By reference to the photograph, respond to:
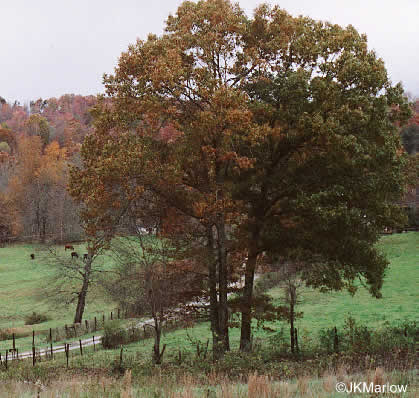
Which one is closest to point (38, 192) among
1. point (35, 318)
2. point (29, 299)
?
point (29, 299)

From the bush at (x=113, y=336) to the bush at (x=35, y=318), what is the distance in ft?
52.4

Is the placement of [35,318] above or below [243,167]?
below

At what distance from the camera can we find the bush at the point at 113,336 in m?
29.3

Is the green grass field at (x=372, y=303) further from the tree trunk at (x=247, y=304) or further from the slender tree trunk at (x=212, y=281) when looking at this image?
the slender tree trunk at (x=212, y=281)

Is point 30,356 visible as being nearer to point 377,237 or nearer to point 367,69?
point 377,237

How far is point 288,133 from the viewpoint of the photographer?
60.6 feet

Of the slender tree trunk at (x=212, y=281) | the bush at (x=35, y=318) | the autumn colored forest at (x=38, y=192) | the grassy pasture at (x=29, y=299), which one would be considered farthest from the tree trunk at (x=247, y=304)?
the autumn colored forest at (x=38, y=192)

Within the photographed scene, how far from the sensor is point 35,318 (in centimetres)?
4350

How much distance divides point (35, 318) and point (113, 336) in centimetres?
1684

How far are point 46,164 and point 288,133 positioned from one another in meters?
85.0

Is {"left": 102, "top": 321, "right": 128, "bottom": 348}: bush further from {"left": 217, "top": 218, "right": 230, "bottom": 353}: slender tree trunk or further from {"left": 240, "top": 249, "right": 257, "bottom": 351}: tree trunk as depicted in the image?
{"left": 217, "top": 218, "right": 230, "bottom": 353}: slender tree trunk

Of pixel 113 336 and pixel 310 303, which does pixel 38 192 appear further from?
pixel 113 336

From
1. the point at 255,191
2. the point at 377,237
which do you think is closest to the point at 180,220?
the point at 255,191

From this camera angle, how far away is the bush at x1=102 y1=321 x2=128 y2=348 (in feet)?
96.2
